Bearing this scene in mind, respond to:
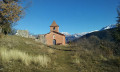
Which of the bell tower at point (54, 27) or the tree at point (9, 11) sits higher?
the bell tower at point (54, 27)

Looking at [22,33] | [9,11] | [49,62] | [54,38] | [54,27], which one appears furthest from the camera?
[54,27]

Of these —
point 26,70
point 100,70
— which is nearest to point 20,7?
point 26,70

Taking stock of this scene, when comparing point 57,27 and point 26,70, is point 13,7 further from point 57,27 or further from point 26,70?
point 57,27

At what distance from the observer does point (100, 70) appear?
5.38 meters

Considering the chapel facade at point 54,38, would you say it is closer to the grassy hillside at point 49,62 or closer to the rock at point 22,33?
the rock at point 22,33

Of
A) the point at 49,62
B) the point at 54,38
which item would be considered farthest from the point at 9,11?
the point at 54,38

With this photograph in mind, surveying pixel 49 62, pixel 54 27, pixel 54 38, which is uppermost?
pixel 54 27

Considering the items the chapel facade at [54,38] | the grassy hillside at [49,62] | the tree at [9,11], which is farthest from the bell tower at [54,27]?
the grassy hillside at [49,62]

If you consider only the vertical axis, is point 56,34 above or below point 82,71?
above

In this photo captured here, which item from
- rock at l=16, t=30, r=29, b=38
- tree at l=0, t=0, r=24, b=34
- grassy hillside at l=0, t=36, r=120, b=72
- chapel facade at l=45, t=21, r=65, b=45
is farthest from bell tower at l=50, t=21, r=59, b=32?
grassy hillside at l=0, t=36, r=120, b=72

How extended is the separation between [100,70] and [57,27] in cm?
3534

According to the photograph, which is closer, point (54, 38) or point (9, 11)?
point (9, 11)

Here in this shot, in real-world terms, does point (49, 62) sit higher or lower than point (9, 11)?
lower

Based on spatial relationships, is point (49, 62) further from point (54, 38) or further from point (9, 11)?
point (54, 38)
